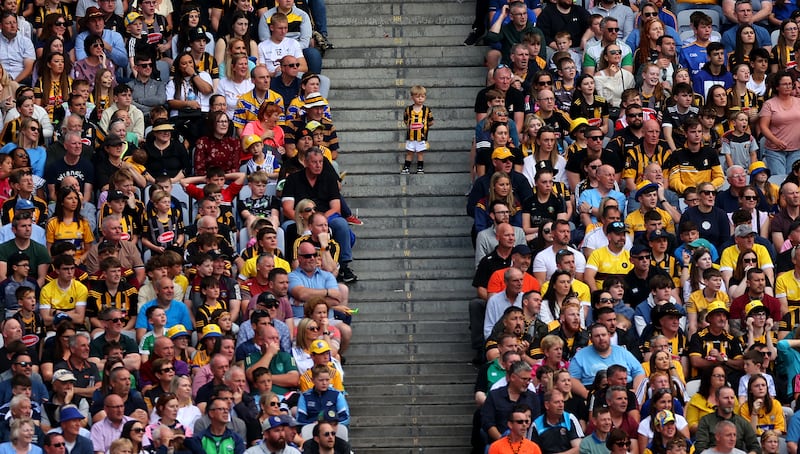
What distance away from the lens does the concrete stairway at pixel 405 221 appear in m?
20.3

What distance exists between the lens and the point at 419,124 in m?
23.0

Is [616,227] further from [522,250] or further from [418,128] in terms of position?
[418,128]

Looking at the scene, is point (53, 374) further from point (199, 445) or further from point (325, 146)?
point (325, 146)

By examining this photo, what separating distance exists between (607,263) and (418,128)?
3304mm

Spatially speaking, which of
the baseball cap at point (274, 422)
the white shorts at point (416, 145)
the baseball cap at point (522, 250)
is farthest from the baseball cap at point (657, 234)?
the baseball cap at point (274, 422)

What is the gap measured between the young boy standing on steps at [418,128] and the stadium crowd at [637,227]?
0.65 m

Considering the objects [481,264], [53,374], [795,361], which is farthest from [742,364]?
[53,374]

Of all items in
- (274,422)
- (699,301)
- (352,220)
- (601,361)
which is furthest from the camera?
(352,220)

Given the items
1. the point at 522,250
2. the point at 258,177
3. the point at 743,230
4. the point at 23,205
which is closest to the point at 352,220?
the point at 258,177

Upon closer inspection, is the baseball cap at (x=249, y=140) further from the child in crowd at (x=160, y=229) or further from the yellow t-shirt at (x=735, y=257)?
the yellow t-shirt at (x=735, y=257)

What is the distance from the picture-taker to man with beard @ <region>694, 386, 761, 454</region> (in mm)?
18688

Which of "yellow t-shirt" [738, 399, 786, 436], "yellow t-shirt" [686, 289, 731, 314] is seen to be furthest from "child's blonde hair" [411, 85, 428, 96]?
"yellow t-shirt" [738, 399, 786, 436]

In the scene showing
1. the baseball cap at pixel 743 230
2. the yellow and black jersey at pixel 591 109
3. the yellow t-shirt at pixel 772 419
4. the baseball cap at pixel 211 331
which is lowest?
the yellow t-shirt at pixel 772 419

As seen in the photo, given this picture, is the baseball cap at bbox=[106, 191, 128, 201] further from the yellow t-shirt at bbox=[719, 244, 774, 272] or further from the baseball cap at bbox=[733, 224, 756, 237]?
the baseball cap at bbox=[733, 224, 756, 237]
